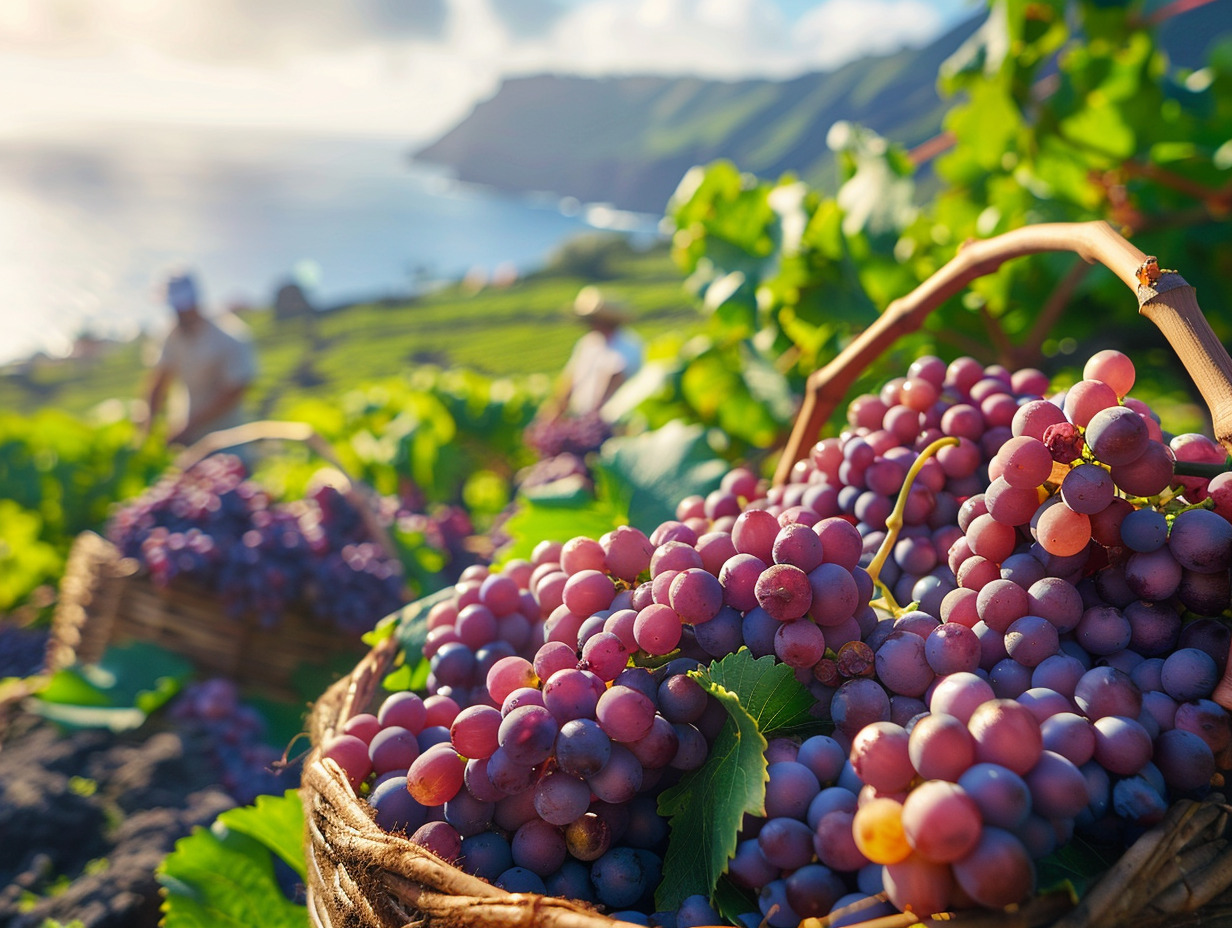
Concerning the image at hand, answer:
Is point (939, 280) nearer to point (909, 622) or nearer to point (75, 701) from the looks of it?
point (909, 622)

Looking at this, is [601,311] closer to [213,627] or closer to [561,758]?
[213,627]

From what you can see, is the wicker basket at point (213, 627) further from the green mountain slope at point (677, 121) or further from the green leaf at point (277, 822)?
the green mountain slope at point (677, 121)

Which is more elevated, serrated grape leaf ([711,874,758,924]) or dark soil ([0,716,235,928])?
serrated grape leaf ([711,874,758,924])

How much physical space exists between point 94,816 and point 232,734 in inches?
11.2

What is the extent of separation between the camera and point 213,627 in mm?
1862

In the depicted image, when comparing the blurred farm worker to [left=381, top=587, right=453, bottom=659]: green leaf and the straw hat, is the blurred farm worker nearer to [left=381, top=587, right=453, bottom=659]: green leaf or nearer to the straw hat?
the straw hat

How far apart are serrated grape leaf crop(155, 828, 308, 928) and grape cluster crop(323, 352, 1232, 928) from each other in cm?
39

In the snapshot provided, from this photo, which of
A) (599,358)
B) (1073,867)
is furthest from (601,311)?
(1073,867)

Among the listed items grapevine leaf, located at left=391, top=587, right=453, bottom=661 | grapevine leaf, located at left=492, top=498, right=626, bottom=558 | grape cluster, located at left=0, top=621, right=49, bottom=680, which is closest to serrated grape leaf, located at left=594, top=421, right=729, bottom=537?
Answer: grapevine leaf, located at left=492, top=498, right=626, bottom=558

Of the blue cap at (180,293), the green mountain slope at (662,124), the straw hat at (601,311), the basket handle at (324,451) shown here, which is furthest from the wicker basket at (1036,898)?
the straw hat at (601,311)

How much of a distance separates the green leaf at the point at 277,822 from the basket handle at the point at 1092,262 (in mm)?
703

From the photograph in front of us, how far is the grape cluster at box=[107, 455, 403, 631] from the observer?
1745 millimetres

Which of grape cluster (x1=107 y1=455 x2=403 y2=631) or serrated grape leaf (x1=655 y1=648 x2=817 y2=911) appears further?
grape cluster (x1=107 y1=455 x2=403 y2=631)

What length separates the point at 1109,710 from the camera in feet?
1.76
